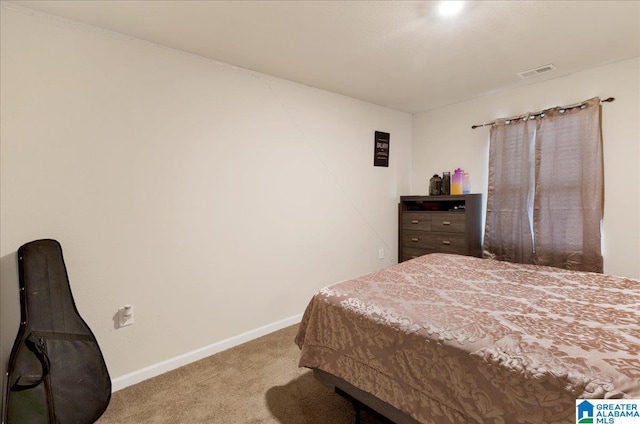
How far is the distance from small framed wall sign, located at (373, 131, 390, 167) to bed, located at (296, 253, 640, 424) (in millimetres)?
1954

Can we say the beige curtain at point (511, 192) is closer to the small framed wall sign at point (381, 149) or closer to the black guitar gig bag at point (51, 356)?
the small framed wall sign at point (381, 149)

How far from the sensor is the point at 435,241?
341 centimetres

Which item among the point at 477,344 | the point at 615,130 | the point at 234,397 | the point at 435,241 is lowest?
the point at 234,397

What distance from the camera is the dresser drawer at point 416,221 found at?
3486mm

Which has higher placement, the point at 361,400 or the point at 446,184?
the point at 446,184

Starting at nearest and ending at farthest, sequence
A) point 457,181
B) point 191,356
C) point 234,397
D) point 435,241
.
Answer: point 234,397 < point 191,356 < point 435,241 < point 457,181

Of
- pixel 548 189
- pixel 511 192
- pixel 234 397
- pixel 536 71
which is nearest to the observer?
pixel 234 397

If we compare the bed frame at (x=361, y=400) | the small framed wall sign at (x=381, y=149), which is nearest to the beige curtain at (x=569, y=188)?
the small framed wall sign at (x=381, y=149)

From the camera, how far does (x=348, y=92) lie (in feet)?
10.4

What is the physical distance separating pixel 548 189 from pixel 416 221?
1.31m

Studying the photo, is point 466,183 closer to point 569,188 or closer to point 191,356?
point 569,188

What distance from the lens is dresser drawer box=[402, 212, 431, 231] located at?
3.49 meters

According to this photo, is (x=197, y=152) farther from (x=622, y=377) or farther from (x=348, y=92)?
(x=622, y=377)

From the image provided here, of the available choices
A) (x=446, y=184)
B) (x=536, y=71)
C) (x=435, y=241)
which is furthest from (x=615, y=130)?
(x=435, y=241)
